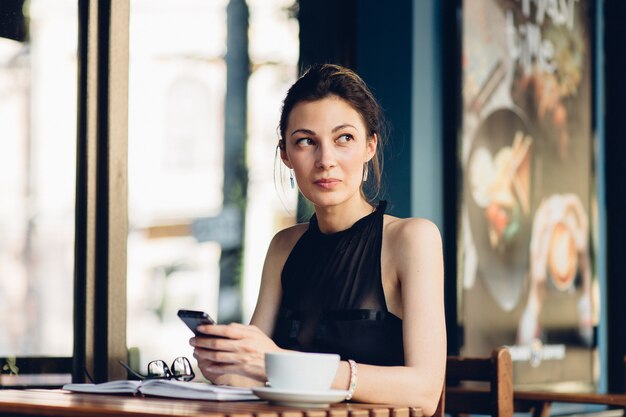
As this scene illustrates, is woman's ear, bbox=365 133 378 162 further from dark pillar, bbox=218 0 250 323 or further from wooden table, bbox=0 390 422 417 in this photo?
dark pillar, bbox=218 0 250 323

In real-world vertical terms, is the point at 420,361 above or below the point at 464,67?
below

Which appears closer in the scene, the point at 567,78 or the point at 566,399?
the point at 566,399

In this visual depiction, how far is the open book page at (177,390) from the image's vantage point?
176 cm

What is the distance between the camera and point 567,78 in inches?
194

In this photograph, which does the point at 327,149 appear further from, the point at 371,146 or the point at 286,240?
the point at 286,240

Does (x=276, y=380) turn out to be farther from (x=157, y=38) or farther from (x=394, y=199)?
(x=394, y=199)

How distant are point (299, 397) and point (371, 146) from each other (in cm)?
94

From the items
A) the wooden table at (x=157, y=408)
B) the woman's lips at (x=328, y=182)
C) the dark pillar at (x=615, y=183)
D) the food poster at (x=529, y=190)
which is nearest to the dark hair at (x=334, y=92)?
the woman's lips at (x=328, y=182)

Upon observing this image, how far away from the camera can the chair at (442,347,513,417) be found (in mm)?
2340

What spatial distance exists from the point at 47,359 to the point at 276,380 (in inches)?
54.8

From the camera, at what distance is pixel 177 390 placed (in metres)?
1.81

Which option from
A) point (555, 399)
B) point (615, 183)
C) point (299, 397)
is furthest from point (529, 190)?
point (299, 397)

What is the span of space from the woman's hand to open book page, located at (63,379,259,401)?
5 cm

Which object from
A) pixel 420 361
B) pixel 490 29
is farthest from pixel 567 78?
pixel 420 361
